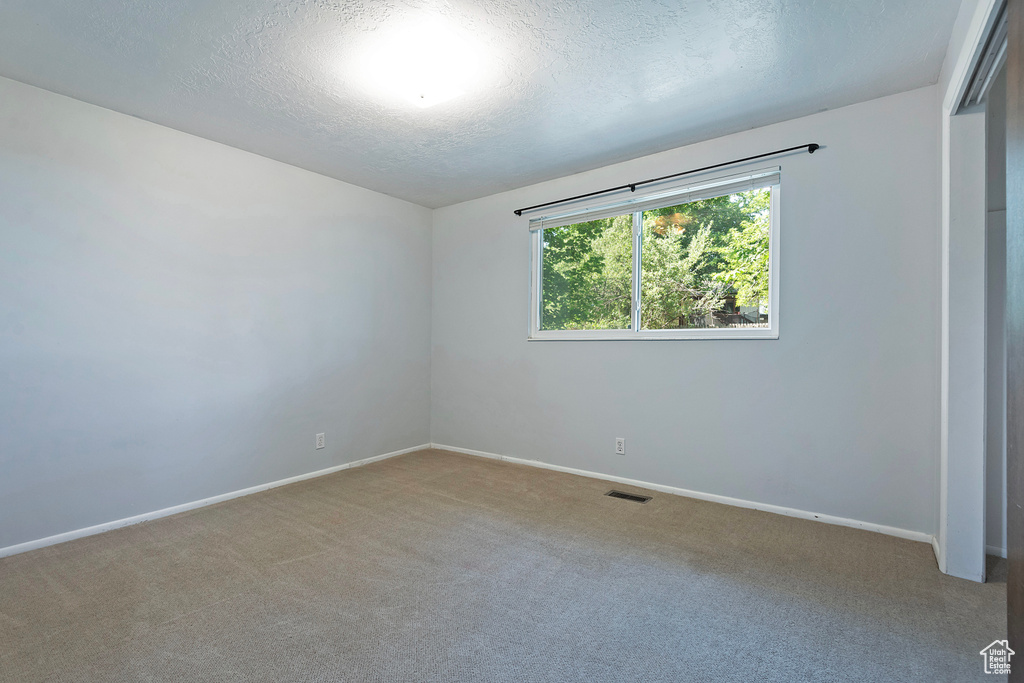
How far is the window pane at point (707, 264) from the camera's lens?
326cm

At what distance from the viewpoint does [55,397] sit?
8.85ft

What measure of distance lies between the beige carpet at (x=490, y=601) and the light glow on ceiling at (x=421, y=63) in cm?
255

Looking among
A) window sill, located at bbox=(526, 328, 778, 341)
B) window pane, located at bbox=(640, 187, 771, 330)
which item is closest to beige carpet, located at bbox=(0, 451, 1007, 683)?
window sill, located at bbox=(526, 328, 778, 341)

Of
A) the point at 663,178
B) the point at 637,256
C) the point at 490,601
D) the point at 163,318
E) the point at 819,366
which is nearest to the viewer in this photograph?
the point at 490,601

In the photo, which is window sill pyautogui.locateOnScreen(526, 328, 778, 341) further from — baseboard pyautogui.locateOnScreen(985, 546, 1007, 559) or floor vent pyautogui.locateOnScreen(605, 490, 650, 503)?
baseboard pyautogui.locateOnScreen(985, 546, 1007, 559)

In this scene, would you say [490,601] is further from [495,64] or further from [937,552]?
[495,64]

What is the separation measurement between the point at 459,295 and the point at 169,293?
2.48 meters

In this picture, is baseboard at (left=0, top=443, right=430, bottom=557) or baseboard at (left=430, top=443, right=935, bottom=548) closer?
baseboard at (left=0, top=443, right=430, bottom=557)

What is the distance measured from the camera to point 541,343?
4.33 meters

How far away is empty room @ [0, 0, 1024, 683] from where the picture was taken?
1877 mm

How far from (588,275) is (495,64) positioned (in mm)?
2063

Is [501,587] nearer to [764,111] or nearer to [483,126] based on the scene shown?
[483,126]

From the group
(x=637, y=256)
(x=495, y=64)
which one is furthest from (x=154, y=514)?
(x=637, y=256)

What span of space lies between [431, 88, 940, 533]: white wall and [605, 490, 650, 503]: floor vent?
251 millimetres
